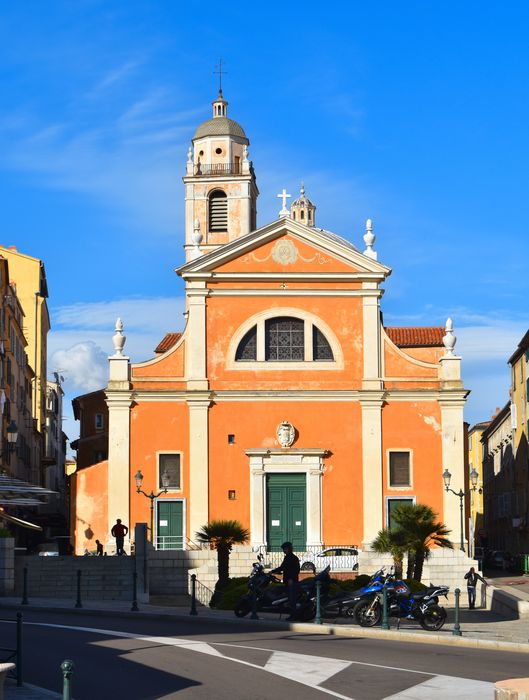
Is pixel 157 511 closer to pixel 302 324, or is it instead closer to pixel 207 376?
pixel 207 376

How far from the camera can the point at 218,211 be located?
72.3 meters

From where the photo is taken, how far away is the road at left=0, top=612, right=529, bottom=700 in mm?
14500

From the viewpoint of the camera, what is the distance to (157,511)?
43.4 meters

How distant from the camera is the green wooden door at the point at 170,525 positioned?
43156 millimetres

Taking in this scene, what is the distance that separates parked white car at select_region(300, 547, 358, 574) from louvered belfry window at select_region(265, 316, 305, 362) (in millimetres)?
7020

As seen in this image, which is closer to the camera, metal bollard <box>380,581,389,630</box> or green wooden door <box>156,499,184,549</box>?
metal bollard <box>380,581,389,630</box>

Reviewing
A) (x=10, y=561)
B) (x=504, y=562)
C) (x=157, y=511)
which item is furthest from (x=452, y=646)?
(x=504, y=562)

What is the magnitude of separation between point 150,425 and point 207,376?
2665 millimetres

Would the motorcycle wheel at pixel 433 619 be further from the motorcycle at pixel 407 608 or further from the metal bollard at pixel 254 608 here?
the metal bollard at pixel 254 608

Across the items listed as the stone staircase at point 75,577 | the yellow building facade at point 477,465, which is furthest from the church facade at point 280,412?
the yellow building facade at point 477,465

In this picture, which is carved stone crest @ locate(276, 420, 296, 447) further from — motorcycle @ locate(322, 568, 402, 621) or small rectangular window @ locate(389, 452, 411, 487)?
motorcycle @ locate(322, 568, 402, 621)

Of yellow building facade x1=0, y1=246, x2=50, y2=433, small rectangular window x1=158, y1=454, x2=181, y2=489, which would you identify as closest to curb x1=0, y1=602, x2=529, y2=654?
small rectangular window x1=158, y1=454, x2=181, y2=489

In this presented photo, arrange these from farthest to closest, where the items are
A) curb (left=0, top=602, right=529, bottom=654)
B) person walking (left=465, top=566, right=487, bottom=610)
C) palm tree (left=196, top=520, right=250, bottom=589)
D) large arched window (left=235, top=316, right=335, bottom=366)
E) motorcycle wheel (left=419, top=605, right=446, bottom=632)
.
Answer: large arched window (left=235, top=316, right=335, bottom=366)
palm tree (left=196, top=520, right=250, bottom=589)
person walking (left=465, top=566, right=487, bottom=610)
motorcycle wheel (left=419, top=605, right=446, bottom=632)
curb (left=0, top=602, right=529, bottom=654)

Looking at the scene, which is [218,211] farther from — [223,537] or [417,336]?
[223,537]
